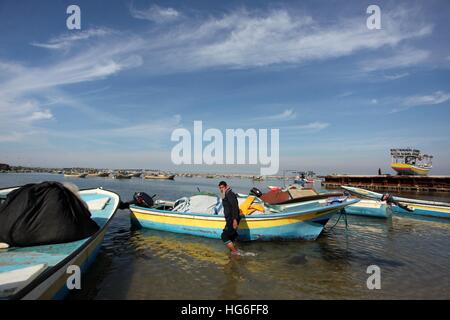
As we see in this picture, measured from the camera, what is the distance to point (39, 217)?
587cm

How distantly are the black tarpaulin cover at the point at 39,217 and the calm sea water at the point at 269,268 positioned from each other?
1422 mm

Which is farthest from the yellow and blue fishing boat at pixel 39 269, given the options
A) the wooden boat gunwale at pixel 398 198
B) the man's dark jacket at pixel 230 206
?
the wooden boat gunwale at pixel 398 198

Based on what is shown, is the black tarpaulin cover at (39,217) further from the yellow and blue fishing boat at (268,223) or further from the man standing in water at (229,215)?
the yellow and blue fishing boat at (268,223)

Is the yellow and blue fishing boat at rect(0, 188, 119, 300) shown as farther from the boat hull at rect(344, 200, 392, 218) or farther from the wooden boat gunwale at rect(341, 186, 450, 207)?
the wooden boat gunwale at rect(341, 186, 450, 207)

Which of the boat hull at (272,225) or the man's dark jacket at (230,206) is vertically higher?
the man's dark jacket at (230,206)

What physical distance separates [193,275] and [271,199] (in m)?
8.39

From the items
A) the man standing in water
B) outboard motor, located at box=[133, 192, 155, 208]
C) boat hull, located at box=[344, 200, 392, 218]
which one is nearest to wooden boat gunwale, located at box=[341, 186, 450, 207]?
boat hull, located at box=[344, 200, 392, 218]

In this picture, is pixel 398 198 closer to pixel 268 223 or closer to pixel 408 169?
pixel 268 223

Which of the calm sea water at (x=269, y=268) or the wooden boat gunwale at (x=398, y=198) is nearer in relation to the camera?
the calm sea water at (x=269, y=268)

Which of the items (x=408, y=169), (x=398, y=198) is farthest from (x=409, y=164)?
(x=398, y=198)

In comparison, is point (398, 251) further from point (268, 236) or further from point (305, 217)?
point (268, 236)

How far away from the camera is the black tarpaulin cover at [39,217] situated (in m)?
5.67

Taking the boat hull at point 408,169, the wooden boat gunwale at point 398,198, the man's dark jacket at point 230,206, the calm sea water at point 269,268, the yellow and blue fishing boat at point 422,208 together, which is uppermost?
the boat hull at point 408,169

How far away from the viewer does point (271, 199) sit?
14922mm
